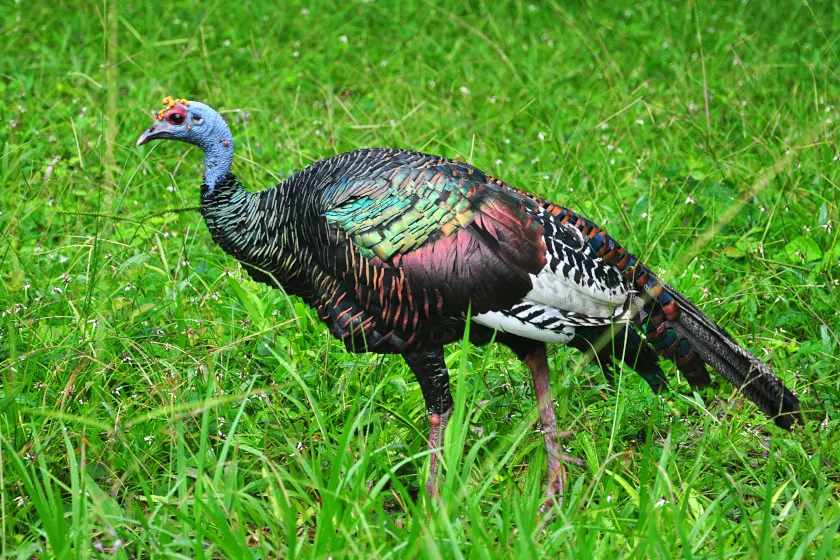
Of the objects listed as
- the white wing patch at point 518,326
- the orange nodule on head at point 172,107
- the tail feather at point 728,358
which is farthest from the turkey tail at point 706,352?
the orange nodule on head at point 172,107

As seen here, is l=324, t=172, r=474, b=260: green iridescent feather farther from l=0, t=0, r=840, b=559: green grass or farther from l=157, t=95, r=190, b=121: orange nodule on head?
l=157, t=95, r=190, b=121: orange nodule on head

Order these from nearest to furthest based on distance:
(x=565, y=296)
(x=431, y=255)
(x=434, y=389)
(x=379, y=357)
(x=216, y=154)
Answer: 1. (x=431, y=255)
2. (x=565, y=296)
3. (x=434, y=389)
4. (x=216, y=154)
5. (x=379, y=357)

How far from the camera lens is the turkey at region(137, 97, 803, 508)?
315cm

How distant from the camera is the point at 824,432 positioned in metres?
3.64

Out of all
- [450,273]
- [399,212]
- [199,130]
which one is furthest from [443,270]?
[199,130]

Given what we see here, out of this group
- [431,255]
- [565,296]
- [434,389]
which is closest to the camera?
[431,255]

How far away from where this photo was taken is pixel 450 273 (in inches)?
123

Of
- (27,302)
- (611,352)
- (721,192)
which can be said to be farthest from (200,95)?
(611,352)

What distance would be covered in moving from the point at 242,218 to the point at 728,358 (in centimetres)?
174

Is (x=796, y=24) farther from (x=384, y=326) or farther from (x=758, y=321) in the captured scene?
(x=384, y=326)

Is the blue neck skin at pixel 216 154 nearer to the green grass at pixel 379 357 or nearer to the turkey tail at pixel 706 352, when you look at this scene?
the green grass at pixel 379 357

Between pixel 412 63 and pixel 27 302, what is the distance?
11.8 feet

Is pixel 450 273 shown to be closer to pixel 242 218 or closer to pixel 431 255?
pixel 431 255

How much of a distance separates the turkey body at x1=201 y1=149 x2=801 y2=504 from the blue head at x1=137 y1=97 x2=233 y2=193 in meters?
0.09
